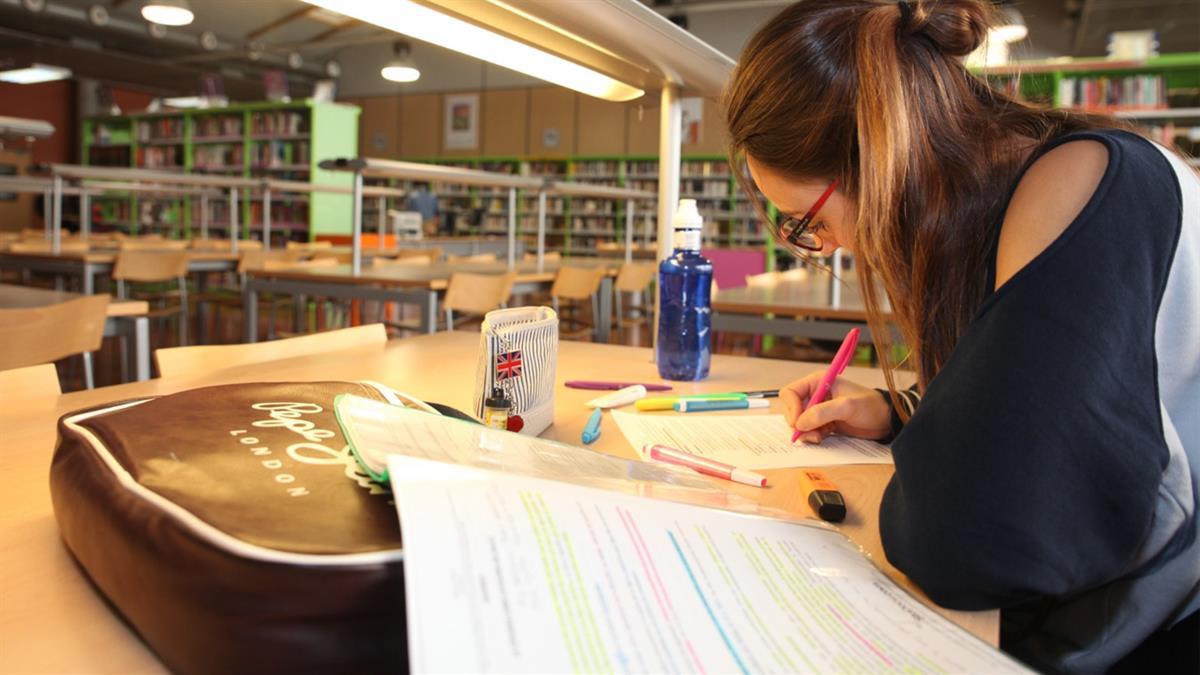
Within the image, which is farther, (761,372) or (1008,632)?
(761,372)

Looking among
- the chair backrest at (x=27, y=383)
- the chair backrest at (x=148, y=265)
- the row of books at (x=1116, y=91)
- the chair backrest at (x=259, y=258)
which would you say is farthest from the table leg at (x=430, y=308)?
the row of books at (x=1116, y=91)

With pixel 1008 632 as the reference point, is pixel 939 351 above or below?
above

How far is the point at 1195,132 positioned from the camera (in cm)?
589

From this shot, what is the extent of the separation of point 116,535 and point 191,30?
13793mm

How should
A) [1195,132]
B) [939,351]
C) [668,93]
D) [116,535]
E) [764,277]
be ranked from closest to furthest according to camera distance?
[116,535] < [939,351] < [668,93] < [764,277] < [1195,132]

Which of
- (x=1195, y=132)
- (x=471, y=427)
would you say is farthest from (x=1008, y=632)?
(x=1195, y=132)

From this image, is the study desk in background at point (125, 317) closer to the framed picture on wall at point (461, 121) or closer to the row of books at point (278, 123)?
the row of books at point (278, 123)

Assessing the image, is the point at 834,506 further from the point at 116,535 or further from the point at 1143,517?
the point at 116,535

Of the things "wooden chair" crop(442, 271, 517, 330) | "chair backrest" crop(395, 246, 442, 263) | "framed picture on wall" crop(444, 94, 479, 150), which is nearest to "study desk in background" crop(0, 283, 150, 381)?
"wooden chair" crop(442, 271, 517, 330)

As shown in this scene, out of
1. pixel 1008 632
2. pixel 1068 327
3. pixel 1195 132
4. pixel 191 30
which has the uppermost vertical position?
pixel 191 30

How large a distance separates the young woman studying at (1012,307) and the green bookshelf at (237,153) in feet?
33.0

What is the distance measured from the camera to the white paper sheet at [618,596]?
38 cm

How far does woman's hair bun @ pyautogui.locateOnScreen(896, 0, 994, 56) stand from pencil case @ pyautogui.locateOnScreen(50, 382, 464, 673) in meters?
0.57

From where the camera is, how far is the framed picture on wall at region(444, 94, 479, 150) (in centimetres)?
1283
